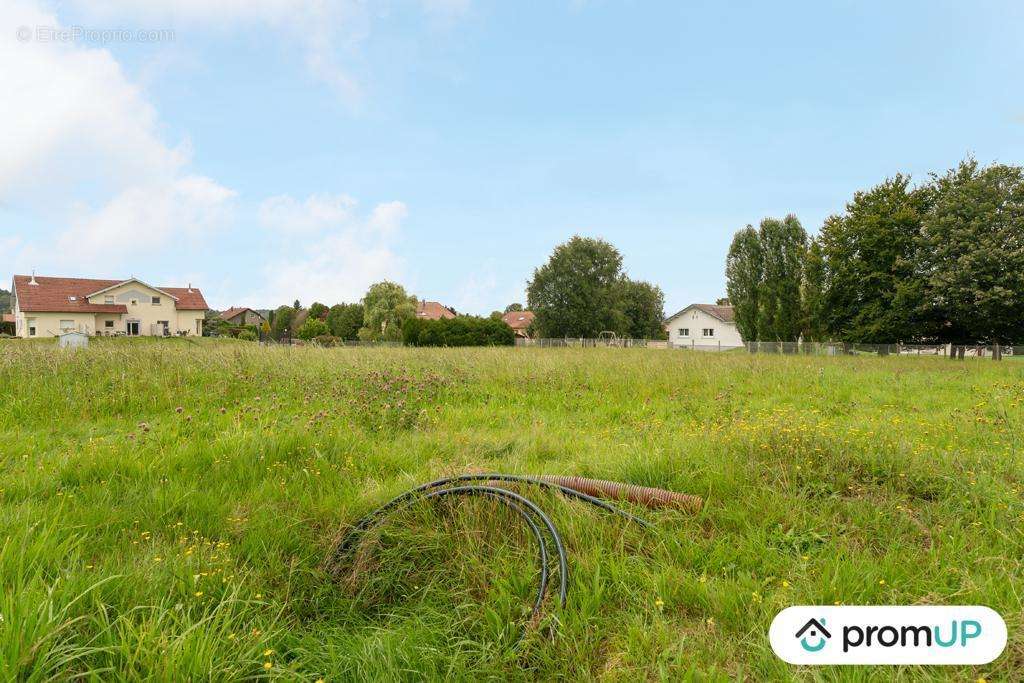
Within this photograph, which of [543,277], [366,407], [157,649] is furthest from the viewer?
[543,277]

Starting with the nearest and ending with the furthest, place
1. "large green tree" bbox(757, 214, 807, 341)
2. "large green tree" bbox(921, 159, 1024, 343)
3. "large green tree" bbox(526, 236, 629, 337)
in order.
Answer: "large green tree" bbox(921, 159, 1024, 343), "large green tree" bbox(757, 214, 807, 341), "large green tree" bbox(526, 236, 629, 337)

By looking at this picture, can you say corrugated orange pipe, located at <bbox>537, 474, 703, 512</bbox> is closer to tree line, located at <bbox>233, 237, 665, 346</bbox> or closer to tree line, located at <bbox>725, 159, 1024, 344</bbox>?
tree line, located at <bbox>725, 159, 1024, 344</bbox>

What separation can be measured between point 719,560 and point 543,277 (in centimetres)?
4933

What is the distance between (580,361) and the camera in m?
12.6

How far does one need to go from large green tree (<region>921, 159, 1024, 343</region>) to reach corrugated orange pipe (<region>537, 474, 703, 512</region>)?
27455 mm

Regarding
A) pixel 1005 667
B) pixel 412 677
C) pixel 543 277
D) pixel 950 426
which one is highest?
pixel 543 277

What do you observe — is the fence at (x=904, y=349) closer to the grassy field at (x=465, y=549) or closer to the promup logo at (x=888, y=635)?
the grassy field at (x=465, y=549)

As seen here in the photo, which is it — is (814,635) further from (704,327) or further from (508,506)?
(704,327)

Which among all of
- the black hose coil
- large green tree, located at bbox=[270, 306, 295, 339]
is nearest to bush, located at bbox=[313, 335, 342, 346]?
the black hose coil

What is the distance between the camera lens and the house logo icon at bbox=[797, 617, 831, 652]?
202 cm

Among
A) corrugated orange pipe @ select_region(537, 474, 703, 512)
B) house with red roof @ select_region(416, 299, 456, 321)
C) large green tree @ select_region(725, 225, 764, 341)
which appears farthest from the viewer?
house with red roof @ select_region(416, 299, 456, 321)

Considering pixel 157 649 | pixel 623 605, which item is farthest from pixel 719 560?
pixel 157 649

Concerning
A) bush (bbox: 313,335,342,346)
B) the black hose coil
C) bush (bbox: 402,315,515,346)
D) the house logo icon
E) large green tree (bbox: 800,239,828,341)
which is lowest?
Result: the house logo icon

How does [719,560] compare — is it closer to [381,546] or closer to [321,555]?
[381,546]
